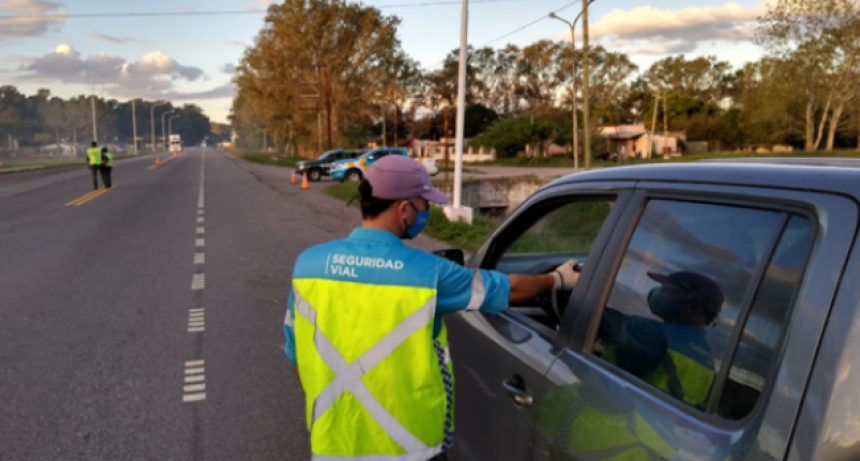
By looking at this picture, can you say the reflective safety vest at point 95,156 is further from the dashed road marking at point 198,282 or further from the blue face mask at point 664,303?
the blue face mask at point 664,303

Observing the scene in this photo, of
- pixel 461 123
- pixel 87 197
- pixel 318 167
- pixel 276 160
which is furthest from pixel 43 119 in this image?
pixel 461 123

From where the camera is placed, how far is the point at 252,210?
18328 millimetres

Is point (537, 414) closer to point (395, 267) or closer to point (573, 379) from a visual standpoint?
point (573, 379)

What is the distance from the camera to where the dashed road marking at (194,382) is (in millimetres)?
5074

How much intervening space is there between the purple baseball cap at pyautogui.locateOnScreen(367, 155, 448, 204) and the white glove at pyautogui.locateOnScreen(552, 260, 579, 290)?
60 cm

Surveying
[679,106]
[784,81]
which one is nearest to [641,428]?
[784,81]

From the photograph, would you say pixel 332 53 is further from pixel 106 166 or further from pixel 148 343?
pixel 148 343

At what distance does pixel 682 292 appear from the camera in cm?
207

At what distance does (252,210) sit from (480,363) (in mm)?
16235

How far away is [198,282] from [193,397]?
166 inches

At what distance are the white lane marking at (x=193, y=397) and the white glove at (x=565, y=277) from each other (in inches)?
133

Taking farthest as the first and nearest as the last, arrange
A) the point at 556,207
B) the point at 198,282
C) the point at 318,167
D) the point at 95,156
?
1. the point at 318,167
2. the point at 95,156
3. the point at 198,282
4. the point at 556,207

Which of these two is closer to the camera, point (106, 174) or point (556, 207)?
point (556, 207)

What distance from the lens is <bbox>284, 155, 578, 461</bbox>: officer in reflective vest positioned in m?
2.08
